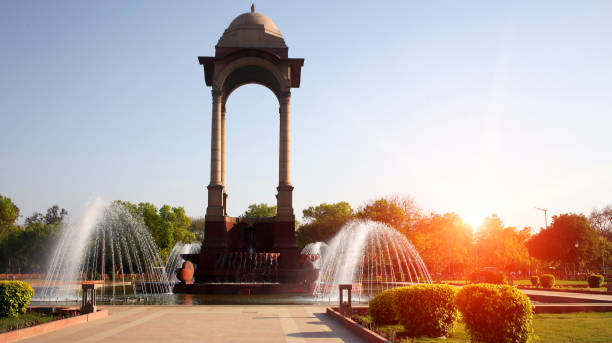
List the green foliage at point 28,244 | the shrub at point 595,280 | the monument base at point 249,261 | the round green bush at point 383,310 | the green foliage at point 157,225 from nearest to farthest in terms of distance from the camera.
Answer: the round green bush at point 383,310 → the monument base at point 249,261 → the shrub at point 595,280 → the green foliage at point 157,225 → the green foliage at point 28,244

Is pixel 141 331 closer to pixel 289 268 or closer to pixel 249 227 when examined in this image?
pixel 289 268

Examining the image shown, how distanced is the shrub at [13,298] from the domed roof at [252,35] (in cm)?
2959

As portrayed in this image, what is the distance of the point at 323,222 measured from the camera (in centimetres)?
8244

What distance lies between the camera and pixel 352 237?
72.7 metres

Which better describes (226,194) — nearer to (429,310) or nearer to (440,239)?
(429,310)

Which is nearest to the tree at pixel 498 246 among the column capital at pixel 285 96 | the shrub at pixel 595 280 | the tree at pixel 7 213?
the shrub at pixel 595 280

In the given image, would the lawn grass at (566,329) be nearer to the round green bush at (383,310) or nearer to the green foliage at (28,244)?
the round green bush at (383,310)

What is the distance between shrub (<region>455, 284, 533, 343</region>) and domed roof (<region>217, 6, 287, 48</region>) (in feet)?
118

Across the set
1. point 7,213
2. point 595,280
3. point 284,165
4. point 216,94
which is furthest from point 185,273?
point 7,213

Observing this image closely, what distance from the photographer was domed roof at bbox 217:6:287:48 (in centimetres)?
4359

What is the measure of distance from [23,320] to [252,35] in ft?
108

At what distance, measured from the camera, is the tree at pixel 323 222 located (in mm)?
81062

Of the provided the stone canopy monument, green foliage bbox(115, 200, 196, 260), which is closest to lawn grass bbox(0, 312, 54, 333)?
the stone canopy monument

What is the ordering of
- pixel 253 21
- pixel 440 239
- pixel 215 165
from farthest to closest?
1. pixel 440 239
2. pixel 253 21
3. pixel 215 165
